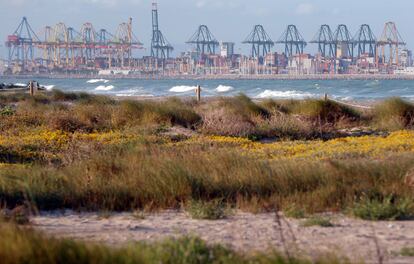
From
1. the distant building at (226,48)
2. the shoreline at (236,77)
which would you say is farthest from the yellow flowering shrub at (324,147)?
the distant building at (226,48)

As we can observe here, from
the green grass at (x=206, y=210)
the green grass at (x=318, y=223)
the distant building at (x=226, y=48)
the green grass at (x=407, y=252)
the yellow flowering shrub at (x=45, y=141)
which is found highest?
the distant building at (x=226, y=48)

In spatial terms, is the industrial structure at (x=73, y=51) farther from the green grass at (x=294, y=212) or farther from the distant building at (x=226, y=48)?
the green grass at (x=294, y=212)

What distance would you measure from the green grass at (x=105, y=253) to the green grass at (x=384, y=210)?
248 cm

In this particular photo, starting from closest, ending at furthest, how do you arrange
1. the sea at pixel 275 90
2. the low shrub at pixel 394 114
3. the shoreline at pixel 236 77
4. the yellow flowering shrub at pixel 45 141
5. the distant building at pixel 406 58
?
the yellow flowering shrub at pixel 45 141
the low shrub at pixel 394 114
the sea at pixel 275 90
the shoreline at pixel 236 77
the distant building at pixel 406 58

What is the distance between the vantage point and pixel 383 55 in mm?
133750

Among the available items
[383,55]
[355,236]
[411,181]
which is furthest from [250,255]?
[383,55]

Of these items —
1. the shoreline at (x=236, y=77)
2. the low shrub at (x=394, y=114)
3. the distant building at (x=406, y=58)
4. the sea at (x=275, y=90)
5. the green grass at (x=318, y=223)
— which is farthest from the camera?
the distant building at (x=406, y=58)

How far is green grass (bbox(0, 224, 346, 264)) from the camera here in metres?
5.29

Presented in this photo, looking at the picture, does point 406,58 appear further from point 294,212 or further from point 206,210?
point 206,210

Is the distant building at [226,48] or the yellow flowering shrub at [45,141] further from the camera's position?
the distant building at [226,48]

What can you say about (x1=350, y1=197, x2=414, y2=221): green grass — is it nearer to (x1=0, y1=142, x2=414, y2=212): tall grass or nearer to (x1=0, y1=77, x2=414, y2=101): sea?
(x1=0, y1=142, x2=414, y2=212): tall grass

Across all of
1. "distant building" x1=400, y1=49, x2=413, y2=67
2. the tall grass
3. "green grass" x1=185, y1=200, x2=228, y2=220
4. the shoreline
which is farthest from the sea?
"distant building" x1=400, y1=49, x2=413, y2=67

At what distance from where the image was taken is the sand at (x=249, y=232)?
22.0 ft

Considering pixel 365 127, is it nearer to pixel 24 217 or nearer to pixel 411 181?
pixel 411 181
